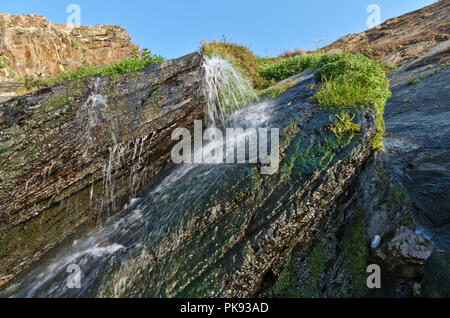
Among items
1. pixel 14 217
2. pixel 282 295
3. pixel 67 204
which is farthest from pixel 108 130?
pixel 282 295

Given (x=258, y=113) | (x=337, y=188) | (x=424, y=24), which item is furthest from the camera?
(x=424, y=24)

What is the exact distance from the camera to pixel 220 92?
8.25m

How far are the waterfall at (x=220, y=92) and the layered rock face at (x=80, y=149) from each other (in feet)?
1.89

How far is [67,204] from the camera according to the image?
6250 millimetres

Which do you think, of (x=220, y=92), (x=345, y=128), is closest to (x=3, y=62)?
(x=220, y=92)

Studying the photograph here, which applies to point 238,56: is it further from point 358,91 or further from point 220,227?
point 220,227

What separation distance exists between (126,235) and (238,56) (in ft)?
47.1

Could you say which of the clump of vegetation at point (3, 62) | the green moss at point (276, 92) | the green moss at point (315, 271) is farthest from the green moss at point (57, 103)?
the clump of vegetation at point (3, 62)

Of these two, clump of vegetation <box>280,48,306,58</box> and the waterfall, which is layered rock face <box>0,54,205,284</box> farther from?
clump of vegetation <box>280,48,306,58</box>

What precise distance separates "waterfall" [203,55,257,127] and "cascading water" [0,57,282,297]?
1572mm

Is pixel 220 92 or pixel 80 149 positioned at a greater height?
pixel 220 92

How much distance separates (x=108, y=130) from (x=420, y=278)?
7.27 m

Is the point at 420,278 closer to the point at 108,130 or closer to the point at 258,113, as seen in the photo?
the point at 258,113

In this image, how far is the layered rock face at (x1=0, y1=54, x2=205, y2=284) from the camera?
5723 mm
